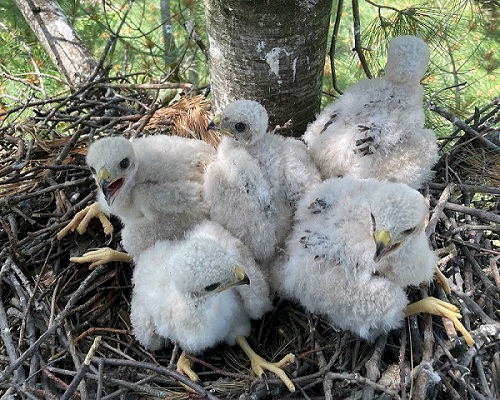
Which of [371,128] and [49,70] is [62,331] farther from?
[49,70]

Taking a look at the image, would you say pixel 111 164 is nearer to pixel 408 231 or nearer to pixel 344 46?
pixel 408 231

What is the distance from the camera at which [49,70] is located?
5.15 m

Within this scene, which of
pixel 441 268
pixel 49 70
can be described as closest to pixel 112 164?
pixel 441 268

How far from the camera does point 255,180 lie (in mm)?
2184

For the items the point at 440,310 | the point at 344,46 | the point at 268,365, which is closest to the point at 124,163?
the point at 268,365

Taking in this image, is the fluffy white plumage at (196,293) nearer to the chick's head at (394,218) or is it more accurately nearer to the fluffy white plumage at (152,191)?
the fluffy white plumage at (152,191)

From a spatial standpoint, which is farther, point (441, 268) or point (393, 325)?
point (441, 268)

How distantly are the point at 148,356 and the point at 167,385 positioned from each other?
151mm

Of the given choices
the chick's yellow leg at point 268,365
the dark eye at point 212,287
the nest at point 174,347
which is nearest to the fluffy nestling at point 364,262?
the nest at point 174,347

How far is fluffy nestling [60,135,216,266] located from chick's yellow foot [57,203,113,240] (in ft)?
0.57

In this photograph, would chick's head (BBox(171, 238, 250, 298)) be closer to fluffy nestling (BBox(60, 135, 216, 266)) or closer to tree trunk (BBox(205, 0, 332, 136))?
fluffy nestling (BBox(60, 135, 216, 266))

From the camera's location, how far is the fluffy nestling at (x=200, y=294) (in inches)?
70.4

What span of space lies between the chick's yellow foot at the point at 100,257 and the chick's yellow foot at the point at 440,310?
1310 mm

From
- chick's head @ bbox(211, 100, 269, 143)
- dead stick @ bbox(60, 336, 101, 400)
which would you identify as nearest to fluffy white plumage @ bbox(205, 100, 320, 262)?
chick's head @ bbox(211, 100, 269, 143)
